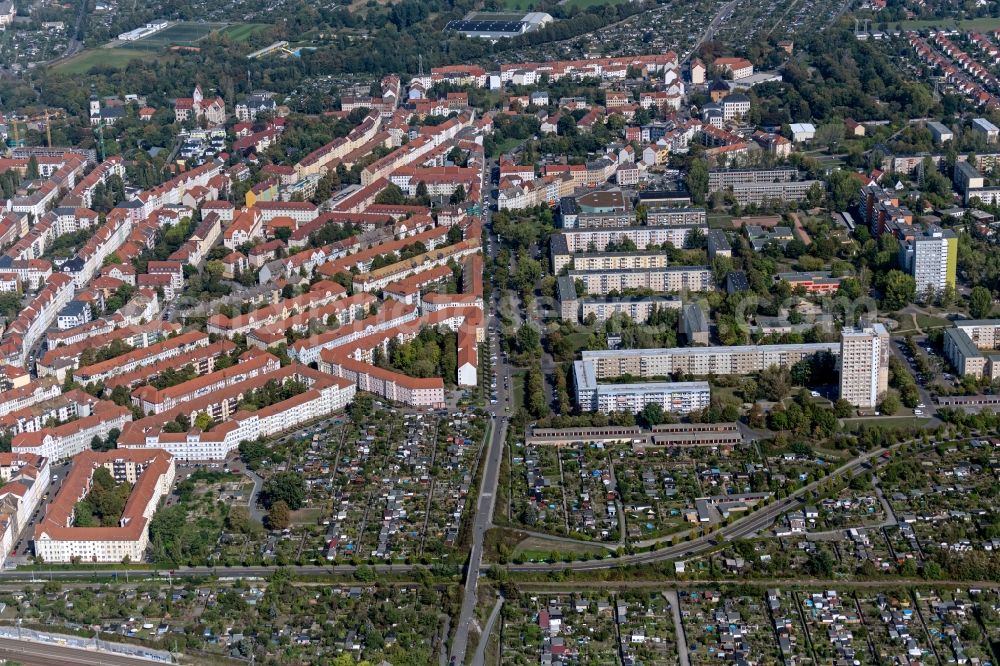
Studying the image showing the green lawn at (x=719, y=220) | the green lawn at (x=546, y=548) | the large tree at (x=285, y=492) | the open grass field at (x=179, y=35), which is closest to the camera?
the green lawn at (x=546, y=548)

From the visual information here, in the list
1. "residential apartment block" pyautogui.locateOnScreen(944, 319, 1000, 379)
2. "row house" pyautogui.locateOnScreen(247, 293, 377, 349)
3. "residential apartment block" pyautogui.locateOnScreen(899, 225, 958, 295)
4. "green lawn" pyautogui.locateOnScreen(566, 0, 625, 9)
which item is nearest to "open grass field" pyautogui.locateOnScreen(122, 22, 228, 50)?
"green lawn" pyautogui.locateOnScreen(566, 0, 625, 9)

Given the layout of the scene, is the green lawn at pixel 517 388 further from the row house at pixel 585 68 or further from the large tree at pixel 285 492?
the row house at pixel 585 68

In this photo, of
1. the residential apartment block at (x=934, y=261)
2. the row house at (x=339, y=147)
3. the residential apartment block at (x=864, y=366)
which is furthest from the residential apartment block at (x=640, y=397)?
the row house at (x=339, y=147)

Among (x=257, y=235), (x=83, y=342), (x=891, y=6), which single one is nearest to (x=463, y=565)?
(x=83, y=342)

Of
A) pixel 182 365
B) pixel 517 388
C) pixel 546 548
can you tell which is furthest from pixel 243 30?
pixel 546 548

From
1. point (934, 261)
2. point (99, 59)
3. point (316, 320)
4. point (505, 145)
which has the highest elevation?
point (99, 59)

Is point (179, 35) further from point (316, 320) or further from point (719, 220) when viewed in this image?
point (316, 320)
